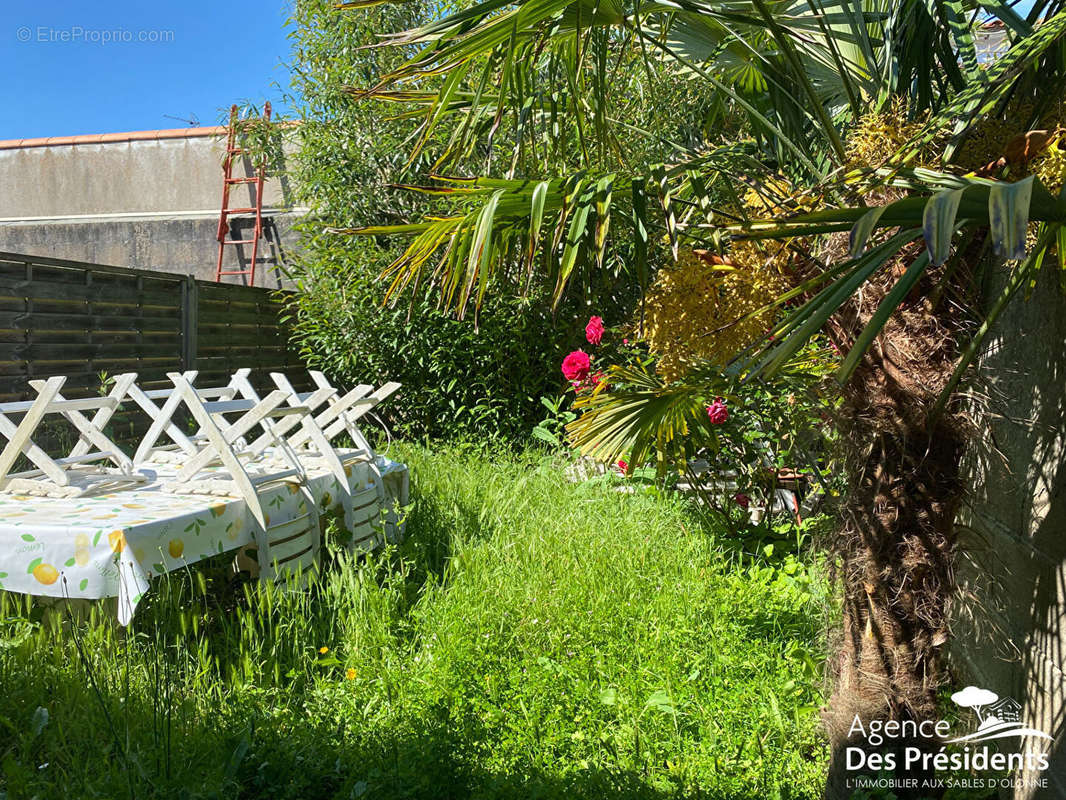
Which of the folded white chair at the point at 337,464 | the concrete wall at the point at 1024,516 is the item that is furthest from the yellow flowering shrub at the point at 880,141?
the folded white chair at the point at 337,464

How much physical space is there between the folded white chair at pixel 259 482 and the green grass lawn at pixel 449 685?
0.21m

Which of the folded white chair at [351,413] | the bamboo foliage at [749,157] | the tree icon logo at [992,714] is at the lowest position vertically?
the tree icon logo at [992,714]

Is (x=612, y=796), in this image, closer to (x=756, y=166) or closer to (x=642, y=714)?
(x=642, y=714)

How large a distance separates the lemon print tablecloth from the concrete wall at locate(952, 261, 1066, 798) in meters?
2.49

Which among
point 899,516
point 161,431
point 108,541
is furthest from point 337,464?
point 899,516

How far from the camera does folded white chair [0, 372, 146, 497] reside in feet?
11.0

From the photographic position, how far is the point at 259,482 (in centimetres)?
345

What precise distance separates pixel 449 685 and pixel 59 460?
2174 mm

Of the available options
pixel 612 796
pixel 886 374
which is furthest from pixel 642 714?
pixel 886 374

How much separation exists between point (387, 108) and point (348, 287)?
163cm

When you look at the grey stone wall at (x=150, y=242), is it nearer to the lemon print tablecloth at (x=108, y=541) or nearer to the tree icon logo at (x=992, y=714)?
the lemon print tablecloth at (x=108, y=541)

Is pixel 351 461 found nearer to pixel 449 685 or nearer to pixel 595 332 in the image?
pixel 595 332

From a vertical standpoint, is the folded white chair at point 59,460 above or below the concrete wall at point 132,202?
below

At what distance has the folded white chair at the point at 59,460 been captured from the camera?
335cm
